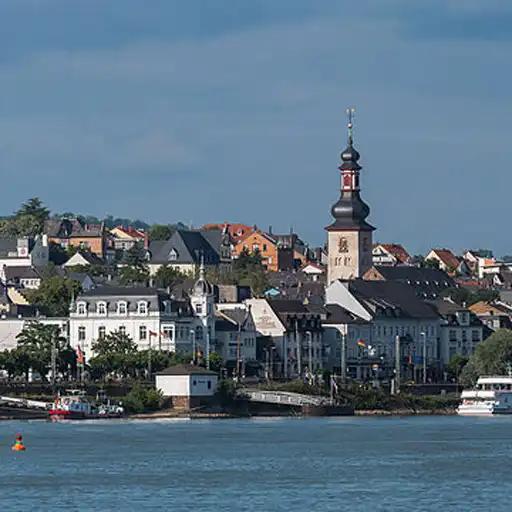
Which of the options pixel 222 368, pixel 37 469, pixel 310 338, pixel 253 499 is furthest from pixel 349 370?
pixel 253 499

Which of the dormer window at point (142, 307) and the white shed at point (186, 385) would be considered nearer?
the white shed at point (186, 385)

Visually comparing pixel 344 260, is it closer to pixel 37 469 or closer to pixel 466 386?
pixel 466 386

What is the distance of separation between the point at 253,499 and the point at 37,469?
528 inches

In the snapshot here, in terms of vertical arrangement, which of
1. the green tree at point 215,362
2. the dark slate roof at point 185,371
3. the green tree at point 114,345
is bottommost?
the dark slate roof at point 185,371

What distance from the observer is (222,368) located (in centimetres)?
14638

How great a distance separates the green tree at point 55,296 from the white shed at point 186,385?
3294 cm

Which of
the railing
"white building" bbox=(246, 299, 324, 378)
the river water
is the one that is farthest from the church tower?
the river water

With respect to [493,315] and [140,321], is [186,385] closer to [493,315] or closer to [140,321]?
[140,321]

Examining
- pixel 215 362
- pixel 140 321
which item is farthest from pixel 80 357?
pixel 215 362

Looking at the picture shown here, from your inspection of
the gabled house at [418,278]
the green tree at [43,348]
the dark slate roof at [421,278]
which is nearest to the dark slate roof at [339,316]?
the gabled house at [418,278]

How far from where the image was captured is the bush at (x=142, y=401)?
125625 mm

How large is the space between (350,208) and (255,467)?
10027cm

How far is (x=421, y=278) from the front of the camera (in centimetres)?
Result: 19138

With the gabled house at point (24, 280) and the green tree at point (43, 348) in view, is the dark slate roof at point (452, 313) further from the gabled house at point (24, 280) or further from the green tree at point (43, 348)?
the gabled house at point (24, 280)
